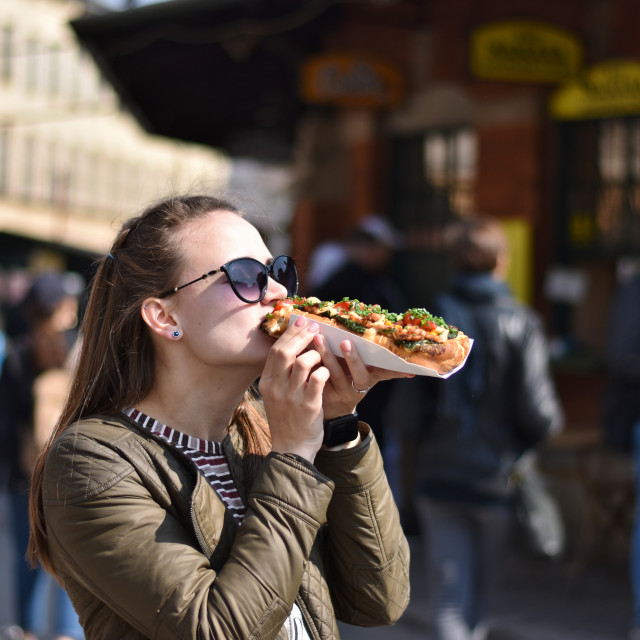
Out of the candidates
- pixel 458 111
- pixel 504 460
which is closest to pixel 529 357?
pixel 504 460

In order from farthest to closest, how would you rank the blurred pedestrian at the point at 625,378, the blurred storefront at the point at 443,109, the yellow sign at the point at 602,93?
1. the blurred storefront at the point at 443,109
2. the yellow sign at the point at 602,93
3. the blurred pedestrian at the point at 625,378

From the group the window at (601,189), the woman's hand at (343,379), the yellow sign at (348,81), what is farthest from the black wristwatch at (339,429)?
the yellow sign at (348,81)

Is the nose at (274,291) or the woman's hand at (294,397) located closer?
the woman's hand at (294,397)

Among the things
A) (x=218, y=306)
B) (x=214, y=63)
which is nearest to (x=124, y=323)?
(x=218, y=306)

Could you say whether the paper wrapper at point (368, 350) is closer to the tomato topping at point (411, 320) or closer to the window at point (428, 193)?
the tomato topping at point (411, 320)

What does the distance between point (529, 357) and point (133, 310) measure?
2.65 metres

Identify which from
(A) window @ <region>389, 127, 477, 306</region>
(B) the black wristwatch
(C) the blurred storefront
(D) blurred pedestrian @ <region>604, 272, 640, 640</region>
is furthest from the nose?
(A) window @ <region>389, 127, 477, 306</region>

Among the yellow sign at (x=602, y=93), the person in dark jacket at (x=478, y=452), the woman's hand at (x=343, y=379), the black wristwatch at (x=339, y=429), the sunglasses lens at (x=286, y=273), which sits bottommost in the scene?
the person in dark jacket at (x=478, y=452)

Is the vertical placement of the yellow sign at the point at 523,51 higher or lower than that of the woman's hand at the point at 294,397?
higher

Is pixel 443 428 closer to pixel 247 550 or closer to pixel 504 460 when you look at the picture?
pixel 504 460

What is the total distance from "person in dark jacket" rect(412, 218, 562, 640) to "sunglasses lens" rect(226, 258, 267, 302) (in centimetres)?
241

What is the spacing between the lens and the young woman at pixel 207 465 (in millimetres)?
1836

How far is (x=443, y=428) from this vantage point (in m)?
4.45

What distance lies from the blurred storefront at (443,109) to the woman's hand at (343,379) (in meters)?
5.87
